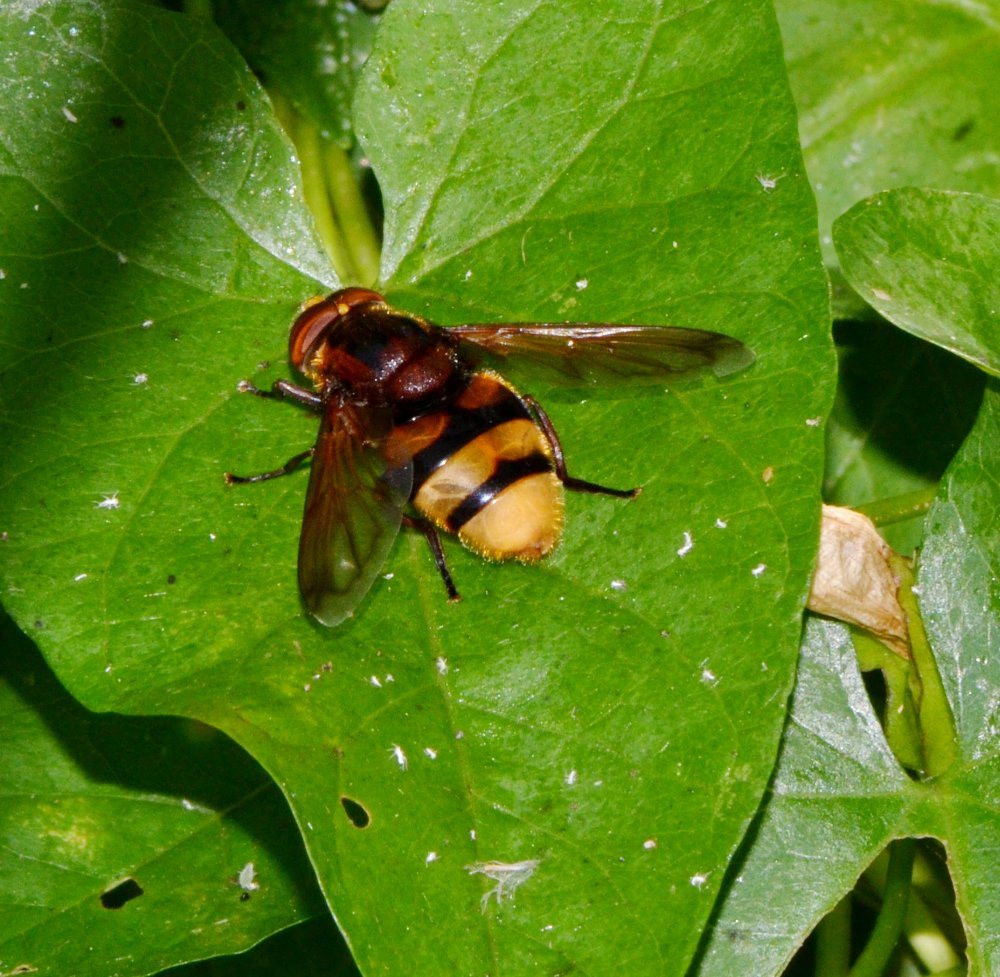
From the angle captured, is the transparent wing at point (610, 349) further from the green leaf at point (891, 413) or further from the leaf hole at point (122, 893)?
the leaf hole at point (122, 893)

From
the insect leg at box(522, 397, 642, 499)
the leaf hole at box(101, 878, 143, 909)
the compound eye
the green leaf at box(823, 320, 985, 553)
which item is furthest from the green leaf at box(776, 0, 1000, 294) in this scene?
the leaf hole at box(101, 878, 143, 909)

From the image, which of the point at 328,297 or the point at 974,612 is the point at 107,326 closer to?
the point at 328,297

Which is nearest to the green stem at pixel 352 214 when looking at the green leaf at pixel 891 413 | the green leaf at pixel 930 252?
the green leaf at pixel 930 252

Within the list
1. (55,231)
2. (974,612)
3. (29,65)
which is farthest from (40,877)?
(974,612)

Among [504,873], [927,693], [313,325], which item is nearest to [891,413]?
[927,693]

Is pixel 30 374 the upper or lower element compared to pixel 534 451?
upper

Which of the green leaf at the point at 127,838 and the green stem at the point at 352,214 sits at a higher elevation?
the green stem at the point at 352,214
